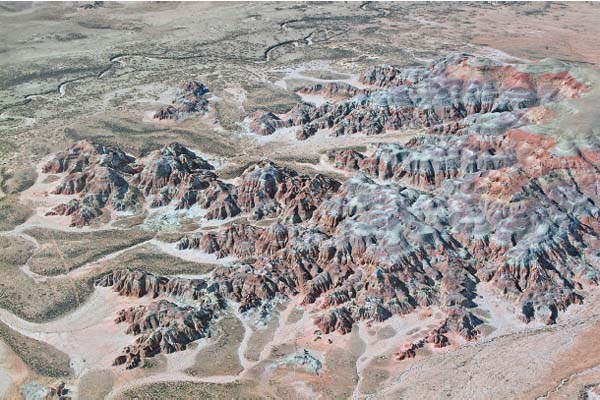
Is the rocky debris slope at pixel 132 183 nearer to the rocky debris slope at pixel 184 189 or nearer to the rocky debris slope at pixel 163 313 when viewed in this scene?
the rocky debris slope at pixel 184 189

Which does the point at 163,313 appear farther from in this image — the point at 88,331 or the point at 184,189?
the point at 184,189

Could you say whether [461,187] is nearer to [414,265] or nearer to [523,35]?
[414,265]

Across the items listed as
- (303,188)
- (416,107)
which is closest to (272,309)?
(303,188)

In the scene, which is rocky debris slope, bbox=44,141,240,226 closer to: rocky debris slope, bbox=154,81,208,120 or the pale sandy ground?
the pale sandy ground

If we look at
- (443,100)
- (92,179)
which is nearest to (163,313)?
(92,179)

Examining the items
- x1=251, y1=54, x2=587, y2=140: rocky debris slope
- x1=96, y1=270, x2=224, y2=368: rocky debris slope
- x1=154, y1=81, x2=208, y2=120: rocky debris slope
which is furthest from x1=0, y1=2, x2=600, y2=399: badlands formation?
x1=154, y1=81, x2=208, y2=120: rocky debris slope

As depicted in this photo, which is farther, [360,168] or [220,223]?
[360,168]
